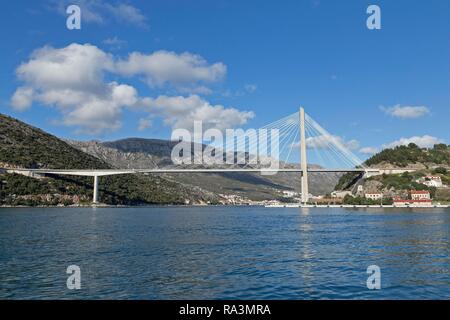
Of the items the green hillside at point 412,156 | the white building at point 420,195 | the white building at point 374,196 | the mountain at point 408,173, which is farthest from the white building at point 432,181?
the green hillside at point 412,156

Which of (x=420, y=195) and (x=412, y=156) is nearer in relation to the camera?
(x=420, y=195)

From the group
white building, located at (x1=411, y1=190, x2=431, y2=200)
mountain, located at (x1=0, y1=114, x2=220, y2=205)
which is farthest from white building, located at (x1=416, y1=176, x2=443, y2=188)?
mountain, located at (x1=0, y1=114, x2=220, y2=205)

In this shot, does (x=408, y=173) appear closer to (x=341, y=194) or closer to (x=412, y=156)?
(x=412, y=156)

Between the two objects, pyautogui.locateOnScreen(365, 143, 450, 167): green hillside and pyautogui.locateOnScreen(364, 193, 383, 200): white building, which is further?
pyautogui.locateOnScreen(365, 143, 450, 167): green hillside

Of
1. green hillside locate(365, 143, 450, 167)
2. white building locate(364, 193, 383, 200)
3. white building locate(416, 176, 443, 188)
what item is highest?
green hillside locate(365, 143, 450, 167)

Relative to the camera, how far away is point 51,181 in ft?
416

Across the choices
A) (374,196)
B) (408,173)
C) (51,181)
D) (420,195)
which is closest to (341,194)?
(374,196)

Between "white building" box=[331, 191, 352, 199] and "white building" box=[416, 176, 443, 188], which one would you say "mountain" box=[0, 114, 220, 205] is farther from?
"white building" box=[416, 176, 443, 188]

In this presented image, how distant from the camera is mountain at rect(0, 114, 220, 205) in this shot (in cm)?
11551

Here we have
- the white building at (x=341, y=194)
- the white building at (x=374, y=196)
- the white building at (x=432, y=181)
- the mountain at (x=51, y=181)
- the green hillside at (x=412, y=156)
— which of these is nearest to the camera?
the mountain at (x=51, y=181)

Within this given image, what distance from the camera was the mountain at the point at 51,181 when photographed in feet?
379

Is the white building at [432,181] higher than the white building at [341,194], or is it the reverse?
the white building at [432,181]

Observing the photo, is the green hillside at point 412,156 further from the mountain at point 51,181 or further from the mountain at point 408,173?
the mountain at point 51,181
